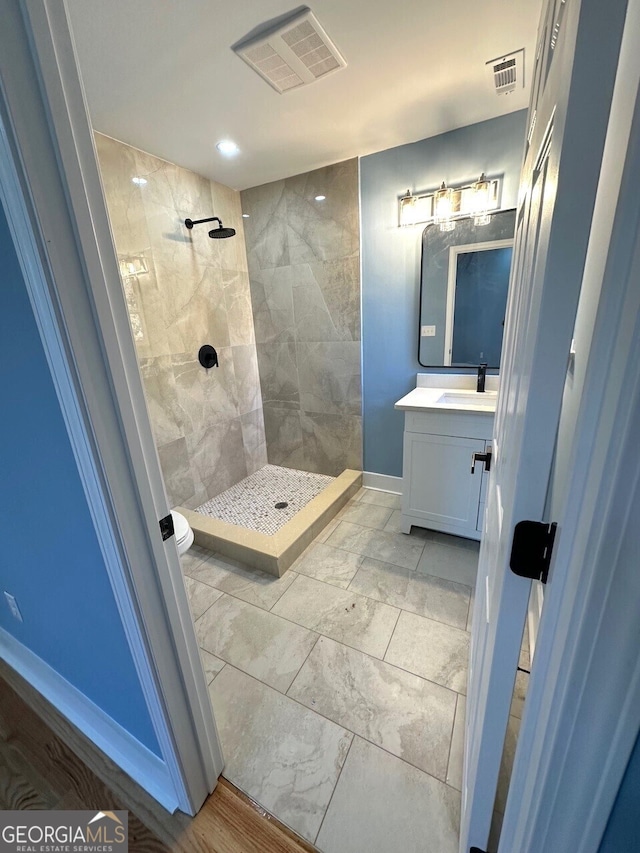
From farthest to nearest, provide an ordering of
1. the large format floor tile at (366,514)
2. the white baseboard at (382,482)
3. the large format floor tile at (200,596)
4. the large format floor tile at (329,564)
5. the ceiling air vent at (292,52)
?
the white baseboard at (382,482) → the large format floor tile at (366,514) → the large format floor tile at (329,564) → the large format floor tile at (200,596) → the ceiling air vent at (292,52)

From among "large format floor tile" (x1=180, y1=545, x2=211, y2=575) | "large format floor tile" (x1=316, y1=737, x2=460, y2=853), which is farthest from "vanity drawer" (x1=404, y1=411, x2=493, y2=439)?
"large format floor tile" (x1=180, y1=545, x2=211, y2=575)

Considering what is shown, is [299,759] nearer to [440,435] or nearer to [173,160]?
[440,435]

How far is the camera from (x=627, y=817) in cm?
42

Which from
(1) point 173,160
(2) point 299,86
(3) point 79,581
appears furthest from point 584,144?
(1) point 173,160

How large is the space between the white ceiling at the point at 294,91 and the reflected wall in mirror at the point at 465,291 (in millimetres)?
593

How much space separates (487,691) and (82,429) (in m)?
0.92

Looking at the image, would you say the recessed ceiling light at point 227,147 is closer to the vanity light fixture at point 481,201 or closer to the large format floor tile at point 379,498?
the vanity light fixture at point 481,201

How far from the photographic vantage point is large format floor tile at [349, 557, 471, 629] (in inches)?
65.4

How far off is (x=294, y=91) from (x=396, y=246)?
1.04m

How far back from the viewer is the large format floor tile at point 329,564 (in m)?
1.92

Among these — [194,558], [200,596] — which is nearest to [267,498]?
[194,558]

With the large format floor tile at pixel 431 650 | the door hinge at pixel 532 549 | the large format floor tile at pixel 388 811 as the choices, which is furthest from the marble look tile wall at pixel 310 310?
the door hinge at pixel 532 549

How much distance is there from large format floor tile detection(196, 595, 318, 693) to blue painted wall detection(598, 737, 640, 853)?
118cm

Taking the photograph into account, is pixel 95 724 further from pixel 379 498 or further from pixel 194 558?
pixel 379 498
